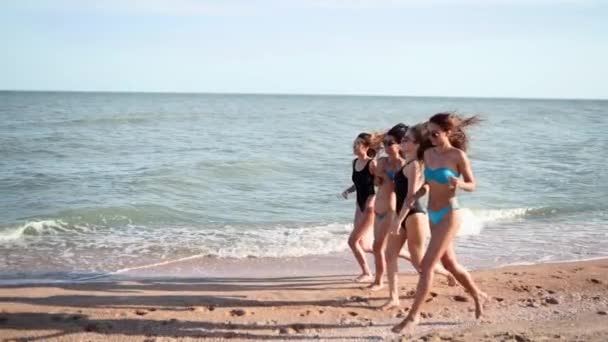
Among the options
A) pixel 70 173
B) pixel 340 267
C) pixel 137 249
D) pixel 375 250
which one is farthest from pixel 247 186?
pixel 375 250

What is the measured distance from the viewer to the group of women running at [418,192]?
5188mm

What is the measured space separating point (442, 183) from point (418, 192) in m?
0.33

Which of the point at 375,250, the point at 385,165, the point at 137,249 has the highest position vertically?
the point at 385,165

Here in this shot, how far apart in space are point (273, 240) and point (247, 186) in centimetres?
590

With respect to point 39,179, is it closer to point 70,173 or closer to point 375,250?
point 70,173

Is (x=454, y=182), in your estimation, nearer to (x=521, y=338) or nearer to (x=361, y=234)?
(x=521, y=338)

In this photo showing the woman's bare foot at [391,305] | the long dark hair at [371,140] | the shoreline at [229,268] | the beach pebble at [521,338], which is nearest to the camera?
the beach pebble at [521,338]

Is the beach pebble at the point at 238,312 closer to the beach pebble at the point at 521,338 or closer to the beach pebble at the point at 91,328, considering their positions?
the beach pebble at the point at 91,328

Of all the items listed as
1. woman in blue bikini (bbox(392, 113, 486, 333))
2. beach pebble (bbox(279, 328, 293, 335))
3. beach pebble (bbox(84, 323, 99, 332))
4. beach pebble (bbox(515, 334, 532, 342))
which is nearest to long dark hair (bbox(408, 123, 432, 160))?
woman in blue bikini (bbox(392, 113, 486, 333))

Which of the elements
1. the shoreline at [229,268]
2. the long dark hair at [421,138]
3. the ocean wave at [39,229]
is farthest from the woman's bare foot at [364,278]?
the ocean wave at [39,229]

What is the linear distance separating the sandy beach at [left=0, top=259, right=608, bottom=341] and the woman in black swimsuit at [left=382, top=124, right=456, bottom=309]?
0.47 metres

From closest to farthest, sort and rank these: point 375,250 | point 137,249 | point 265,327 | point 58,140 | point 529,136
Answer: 1. point 265,327
2. point 375,250
3. point 137,249
4. point 58,140
5. point 529,136

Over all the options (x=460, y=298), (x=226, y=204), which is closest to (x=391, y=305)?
(x=460, y=298)

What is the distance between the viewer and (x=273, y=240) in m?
10.3
